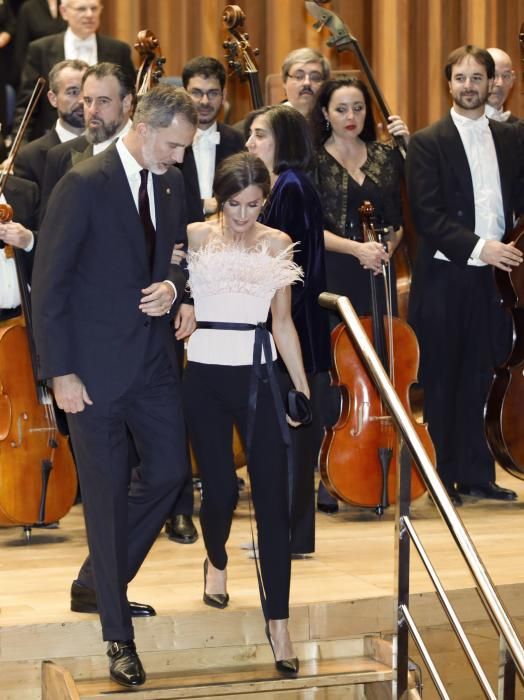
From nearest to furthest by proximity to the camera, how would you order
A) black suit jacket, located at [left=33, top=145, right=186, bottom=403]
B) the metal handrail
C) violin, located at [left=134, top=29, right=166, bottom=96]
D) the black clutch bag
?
the metal handrail
black suit jacket, located at [left=33, top=145, right=186, bottom=403]
the black clutch bag
violin, located at [left=134, top=29, right=166, bottom=96]

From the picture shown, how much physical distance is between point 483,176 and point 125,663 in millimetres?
2178

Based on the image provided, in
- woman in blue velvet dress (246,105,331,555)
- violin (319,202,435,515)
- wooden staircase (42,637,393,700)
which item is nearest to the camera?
wooden staircase (42,637,393,700)

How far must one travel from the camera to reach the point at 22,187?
4.22 m

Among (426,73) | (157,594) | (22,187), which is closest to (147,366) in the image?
(157,594)

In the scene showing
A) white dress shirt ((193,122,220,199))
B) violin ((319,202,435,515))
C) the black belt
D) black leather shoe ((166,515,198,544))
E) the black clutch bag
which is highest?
white dress shirt ((193,122,220,199))

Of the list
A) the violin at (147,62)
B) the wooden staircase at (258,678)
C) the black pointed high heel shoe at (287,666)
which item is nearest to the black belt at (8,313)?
the violin at (147,62)

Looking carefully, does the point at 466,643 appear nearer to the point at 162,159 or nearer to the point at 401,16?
the point at 162,159

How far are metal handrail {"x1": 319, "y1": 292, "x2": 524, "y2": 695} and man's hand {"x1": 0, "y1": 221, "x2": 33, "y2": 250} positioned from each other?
3.22 ft

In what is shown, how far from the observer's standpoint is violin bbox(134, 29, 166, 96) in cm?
432

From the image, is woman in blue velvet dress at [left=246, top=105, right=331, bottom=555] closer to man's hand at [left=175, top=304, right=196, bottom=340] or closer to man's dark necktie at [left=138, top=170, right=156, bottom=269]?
man's hand at [left=175, top=304, right=196, bottom=340]

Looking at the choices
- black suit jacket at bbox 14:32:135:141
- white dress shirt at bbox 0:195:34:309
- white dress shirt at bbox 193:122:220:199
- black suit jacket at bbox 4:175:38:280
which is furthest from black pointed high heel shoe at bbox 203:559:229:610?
black suit jacket at bbox 14:32:135:141

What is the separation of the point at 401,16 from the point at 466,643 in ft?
12.6

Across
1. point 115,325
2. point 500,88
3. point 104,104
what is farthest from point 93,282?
point 500,88

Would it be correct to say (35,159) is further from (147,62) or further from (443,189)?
(443,189)
